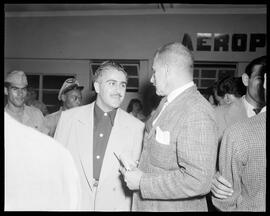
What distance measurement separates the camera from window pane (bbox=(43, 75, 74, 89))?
6.91 m

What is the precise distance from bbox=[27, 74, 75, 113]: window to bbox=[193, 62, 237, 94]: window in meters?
3.01

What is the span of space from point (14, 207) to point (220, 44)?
644 cm

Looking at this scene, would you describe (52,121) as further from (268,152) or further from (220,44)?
(220,44)

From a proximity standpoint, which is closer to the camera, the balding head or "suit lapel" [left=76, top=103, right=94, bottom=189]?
the balding head

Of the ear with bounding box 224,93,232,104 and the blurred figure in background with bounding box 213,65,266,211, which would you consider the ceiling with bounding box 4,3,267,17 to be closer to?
the ear with bounding box 224,93,232,104

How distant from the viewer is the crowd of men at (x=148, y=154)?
32.2 inches

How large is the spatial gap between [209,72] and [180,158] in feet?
18.6

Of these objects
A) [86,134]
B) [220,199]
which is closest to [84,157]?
[86,134]

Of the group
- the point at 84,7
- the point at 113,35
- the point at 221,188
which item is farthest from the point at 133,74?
the point at 221,188

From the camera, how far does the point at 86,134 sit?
2.01m

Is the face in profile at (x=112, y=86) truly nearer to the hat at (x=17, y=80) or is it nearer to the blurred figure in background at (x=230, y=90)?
the hat at (x=17, y=80)

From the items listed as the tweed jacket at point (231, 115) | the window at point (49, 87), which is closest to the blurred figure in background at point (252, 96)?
the tweed jacket at point (231, 115)

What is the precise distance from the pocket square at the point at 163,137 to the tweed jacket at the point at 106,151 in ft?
1.45

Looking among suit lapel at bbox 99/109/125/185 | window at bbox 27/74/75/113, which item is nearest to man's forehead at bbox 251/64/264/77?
suit lapel at bbox 99/109/125/185
